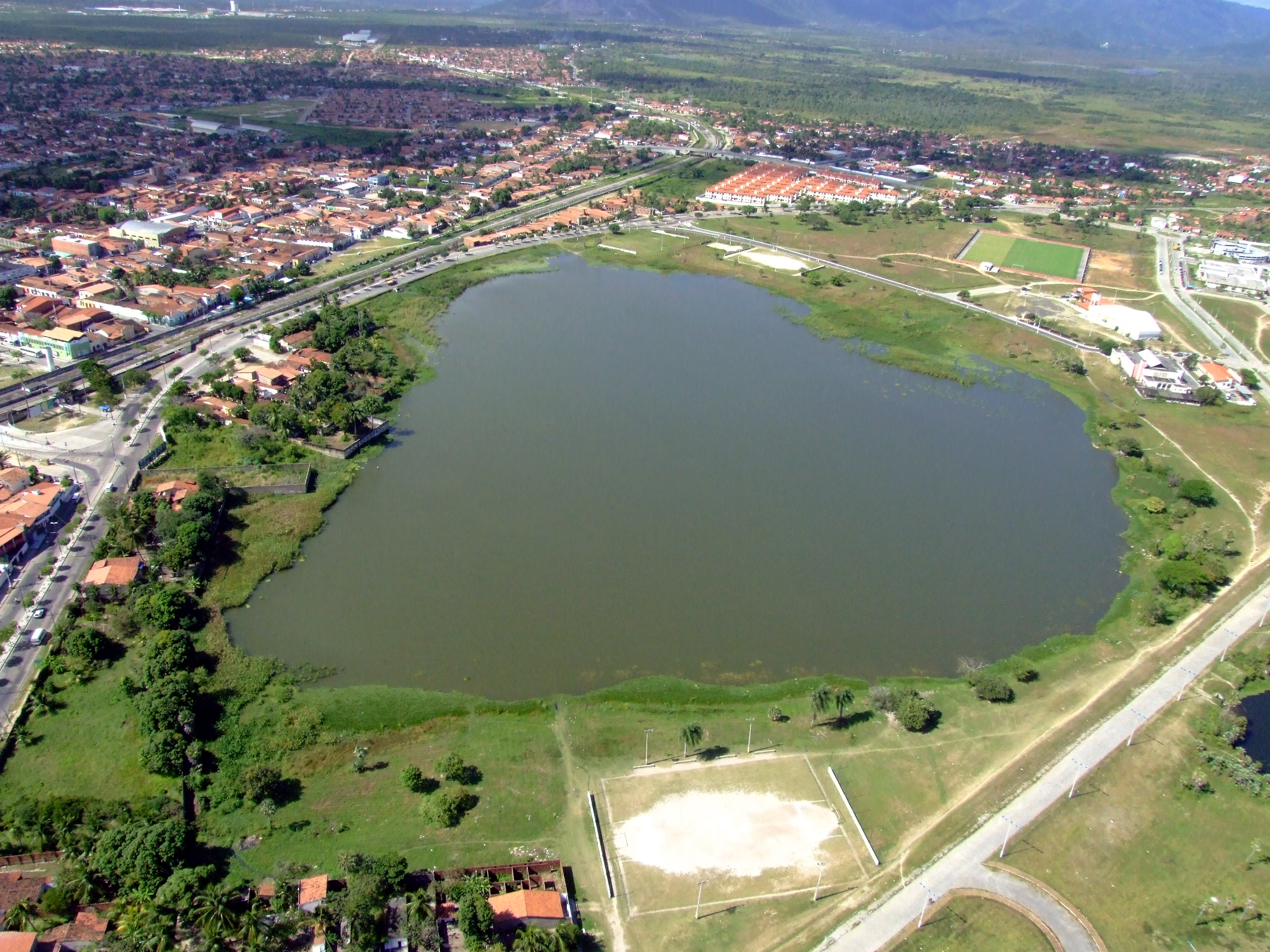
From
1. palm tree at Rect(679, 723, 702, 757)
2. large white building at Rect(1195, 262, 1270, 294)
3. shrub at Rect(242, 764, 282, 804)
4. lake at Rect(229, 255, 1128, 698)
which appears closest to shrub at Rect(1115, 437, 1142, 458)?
lake at Rect(229, 255, 1128, 698)

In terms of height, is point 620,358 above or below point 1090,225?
below

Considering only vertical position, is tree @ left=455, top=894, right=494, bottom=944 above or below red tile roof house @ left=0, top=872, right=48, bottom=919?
above

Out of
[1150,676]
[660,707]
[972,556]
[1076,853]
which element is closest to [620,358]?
[972,556]

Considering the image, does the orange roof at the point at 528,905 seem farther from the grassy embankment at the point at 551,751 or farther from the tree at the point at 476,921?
the grassy embankment at the point at 551,751

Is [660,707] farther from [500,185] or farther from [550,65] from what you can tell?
[550,65]

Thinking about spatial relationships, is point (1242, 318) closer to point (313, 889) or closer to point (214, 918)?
point (313, 889)

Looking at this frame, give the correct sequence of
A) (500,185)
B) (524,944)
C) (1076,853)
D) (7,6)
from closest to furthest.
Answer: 1. (524,944)
2. (1076,853)
3. (500,185)
4. (7,6)

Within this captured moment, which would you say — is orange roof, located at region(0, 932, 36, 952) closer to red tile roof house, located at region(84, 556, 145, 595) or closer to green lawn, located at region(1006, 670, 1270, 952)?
red tile roof house, located at region(84, 556, 145, 595)
